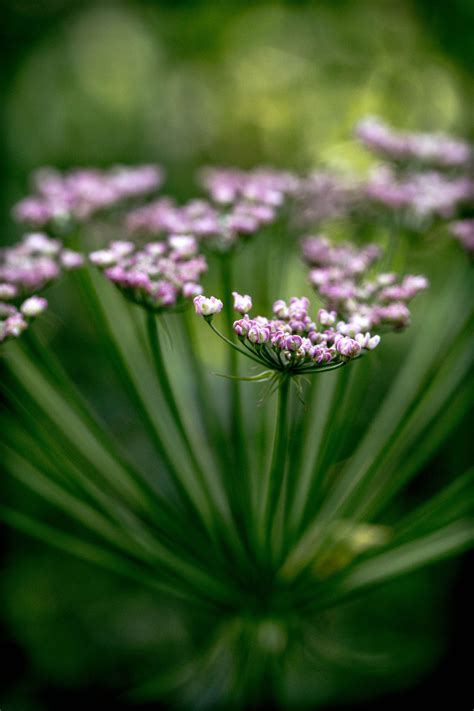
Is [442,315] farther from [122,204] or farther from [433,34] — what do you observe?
[433,34]

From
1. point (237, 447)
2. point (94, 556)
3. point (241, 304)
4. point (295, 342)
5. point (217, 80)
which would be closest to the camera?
point (295, 342)

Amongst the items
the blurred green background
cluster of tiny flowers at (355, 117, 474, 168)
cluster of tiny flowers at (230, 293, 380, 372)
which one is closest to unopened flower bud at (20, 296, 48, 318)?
cluster of tiny flowers at (230, 293, 380, 372)

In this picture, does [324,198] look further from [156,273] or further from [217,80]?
[217,80]

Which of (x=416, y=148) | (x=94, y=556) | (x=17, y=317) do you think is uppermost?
(x=416, y=148)

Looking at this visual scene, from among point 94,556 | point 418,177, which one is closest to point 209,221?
point 418,177

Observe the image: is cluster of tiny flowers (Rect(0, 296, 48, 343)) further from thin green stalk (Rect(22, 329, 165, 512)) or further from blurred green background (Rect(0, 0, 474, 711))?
blurred green background (Rect(0, 0, 474, 711))

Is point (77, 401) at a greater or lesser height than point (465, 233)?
lesser

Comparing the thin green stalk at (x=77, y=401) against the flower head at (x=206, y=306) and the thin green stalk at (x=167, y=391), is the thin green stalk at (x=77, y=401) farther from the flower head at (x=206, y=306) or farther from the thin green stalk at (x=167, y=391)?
the flower head at (x=206, y=306)
